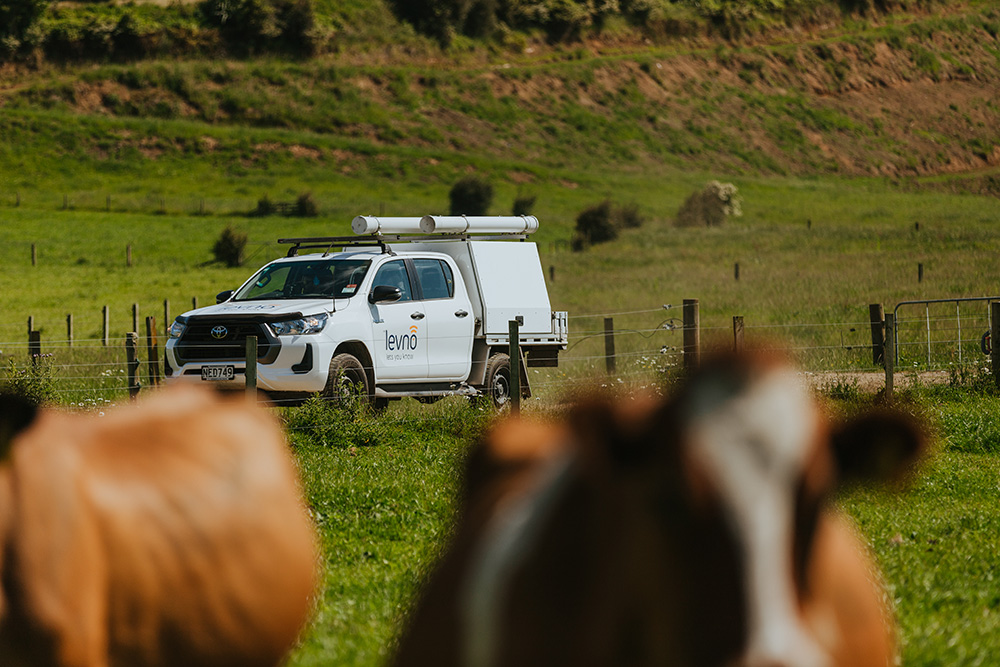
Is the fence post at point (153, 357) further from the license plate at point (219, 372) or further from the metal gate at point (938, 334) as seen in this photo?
the metal gate at point (938, 334)

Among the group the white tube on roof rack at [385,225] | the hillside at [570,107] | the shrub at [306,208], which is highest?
the hillside at [570,107]

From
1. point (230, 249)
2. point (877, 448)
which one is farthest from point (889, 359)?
point (230, 249)

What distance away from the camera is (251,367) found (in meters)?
9.74

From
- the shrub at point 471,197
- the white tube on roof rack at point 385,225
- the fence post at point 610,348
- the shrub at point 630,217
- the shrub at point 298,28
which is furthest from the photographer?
the shrub at point 298,28

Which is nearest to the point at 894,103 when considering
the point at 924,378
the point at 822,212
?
the point at 822,212

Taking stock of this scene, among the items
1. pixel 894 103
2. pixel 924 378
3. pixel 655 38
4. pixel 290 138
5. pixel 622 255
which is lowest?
pixel 924 378

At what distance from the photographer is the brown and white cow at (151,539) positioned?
2611 mm

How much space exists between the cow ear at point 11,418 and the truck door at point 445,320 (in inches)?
390

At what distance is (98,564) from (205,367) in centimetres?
885

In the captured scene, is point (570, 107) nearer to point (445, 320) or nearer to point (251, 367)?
point (445, 320)

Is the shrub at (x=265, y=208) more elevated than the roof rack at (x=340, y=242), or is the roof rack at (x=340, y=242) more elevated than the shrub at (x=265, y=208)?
the shrub at (x=265, y=208)

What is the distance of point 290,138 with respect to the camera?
64.2 m

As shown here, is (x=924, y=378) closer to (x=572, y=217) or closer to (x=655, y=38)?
(x=572, y=217)

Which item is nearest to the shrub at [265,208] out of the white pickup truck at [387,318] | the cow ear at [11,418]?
the white pickup truck at [387,318]
